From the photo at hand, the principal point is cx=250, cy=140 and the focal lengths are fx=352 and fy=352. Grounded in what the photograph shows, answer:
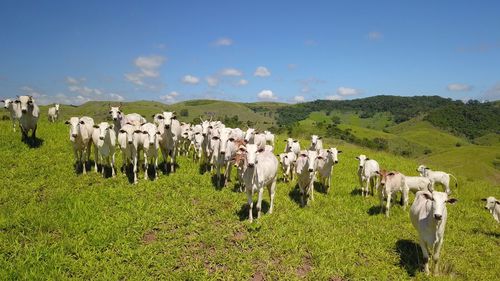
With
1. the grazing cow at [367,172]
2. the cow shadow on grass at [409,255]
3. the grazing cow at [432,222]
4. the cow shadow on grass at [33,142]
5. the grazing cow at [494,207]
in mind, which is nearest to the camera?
the grazing cow at [432,222]

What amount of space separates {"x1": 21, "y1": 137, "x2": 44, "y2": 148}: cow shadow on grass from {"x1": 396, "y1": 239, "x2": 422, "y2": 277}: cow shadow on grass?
19.8m

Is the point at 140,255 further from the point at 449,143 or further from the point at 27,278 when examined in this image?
the point at 449,143

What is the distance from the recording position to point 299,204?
50.0 feet

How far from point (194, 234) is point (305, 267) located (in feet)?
11.9

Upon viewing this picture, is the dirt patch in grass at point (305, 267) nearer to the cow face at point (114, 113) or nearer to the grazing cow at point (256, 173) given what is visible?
the grazing cow at point (256, 173)

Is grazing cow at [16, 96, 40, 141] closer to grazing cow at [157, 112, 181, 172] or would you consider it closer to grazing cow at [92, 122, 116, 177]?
grazing cow at [92, 122, 116, 177]

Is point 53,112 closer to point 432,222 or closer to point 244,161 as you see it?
point 244,161

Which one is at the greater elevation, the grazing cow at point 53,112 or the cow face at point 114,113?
the grazing cow at point 53,112

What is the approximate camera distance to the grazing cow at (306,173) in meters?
14.8

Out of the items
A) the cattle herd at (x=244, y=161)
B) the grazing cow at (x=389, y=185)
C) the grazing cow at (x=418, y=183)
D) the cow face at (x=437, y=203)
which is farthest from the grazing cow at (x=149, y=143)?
the grazing cow at (x=418, y=183)

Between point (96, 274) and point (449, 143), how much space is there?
201779 millimetres

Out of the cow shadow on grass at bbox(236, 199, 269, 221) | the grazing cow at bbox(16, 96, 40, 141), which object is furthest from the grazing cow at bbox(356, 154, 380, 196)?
the grazing cow at bbox(16, 96, 40, 141)

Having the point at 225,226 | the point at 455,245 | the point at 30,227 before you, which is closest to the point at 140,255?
the point at 225,226

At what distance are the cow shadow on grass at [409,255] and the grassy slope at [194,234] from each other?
0.04 metres
